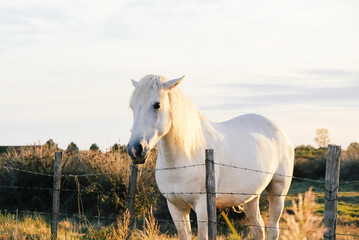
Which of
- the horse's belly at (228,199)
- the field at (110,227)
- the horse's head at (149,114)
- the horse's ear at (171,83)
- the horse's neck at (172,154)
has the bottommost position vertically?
the field at (110,227)

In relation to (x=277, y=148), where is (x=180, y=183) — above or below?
below

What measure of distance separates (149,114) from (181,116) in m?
0.47

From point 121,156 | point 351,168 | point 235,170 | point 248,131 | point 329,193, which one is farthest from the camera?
point 351,168

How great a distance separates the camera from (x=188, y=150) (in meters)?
5.25

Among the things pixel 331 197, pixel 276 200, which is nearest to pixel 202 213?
pixel 331 197

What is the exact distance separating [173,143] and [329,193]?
1693mm

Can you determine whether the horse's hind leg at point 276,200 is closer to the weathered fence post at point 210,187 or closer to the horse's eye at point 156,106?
the weathered fence post at point 210,187

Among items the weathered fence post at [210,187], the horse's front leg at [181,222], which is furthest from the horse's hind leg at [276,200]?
the weathered fence post at [210,187]

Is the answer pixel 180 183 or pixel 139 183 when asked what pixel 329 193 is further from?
pixel 139 183

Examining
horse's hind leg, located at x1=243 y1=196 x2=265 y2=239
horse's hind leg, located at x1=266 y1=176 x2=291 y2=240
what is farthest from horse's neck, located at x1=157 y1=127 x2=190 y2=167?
horse's hind leg, located at x1=266 y1=176 x2=291 y2=240

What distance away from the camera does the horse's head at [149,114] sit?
15.1ft

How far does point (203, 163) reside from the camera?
17.6ft

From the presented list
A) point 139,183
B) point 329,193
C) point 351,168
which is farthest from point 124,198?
point 351,168

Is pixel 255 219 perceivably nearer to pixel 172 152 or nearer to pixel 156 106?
pixel 172 152
